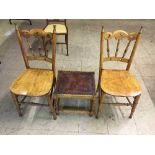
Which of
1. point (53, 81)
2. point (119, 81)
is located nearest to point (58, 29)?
point (53, 81)

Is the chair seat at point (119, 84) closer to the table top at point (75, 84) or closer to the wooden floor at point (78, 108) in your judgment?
the table top at point (75, 84)

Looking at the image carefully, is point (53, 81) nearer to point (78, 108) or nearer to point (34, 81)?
point (34, 81)

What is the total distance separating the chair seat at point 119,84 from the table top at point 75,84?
0.12 meters

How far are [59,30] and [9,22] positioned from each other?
6.67ft

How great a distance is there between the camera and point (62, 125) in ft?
5.84

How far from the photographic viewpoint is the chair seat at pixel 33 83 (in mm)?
1565

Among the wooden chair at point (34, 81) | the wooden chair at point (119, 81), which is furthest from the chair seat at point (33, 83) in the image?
the wooden chair at point (119, 81)

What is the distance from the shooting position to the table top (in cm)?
160

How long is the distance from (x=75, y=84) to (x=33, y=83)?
39cm

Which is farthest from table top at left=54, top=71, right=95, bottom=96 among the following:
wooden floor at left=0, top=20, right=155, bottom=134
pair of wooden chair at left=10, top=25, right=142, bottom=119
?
wooden floor at left=0, top=20, right=155, bottom=134

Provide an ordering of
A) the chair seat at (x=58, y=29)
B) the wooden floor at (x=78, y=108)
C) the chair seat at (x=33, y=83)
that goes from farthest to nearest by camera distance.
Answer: the chair seat at (x=58, y=29) → the wooden floor at (x=78, y=108) → the chair seat at (x=33, y=83)

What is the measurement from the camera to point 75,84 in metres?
1.68
